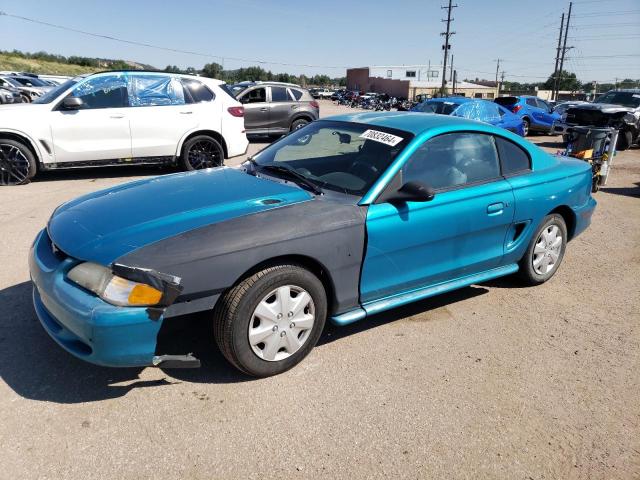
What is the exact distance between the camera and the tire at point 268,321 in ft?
9.11

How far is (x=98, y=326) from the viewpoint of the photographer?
98.7 inches

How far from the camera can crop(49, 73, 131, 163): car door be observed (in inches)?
311

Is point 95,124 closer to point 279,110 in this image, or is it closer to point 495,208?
point 495,208

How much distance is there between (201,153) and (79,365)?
643 cm

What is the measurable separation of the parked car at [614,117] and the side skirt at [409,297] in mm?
11542

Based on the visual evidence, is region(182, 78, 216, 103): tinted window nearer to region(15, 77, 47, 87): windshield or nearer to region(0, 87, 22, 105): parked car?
region(0, 87, 22, 105): parked car

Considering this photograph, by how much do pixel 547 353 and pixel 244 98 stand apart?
41.0 ft

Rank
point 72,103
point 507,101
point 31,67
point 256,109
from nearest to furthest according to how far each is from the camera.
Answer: point 72,103, point 256,109, point 507,101, point 31,67

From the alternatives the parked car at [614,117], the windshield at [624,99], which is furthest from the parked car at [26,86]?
the windshield at [624,99]

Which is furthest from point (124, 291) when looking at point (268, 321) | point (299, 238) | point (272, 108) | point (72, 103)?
point (272, 108)

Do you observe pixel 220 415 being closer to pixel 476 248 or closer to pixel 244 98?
pixel 476 248

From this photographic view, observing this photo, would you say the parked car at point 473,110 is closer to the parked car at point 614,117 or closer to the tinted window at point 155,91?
the parked car at point 614,117

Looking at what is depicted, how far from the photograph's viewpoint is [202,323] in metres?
3.40

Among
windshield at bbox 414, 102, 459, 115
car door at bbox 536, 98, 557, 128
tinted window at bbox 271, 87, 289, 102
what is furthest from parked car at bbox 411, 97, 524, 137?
car door at bbox 536, 98, 557, 128
